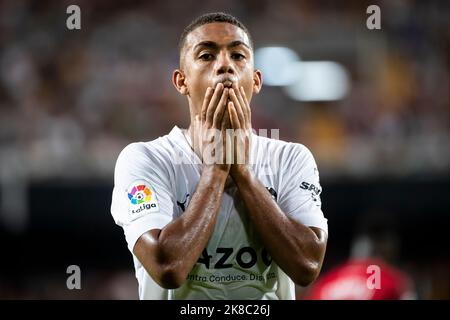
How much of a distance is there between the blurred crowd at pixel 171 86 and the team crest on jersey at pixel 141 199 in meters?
5.04

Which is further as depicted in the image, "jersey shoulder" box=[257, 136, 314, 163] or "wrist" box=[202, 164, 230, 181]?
"jersey shoulder" box=[257, 136, 314, 163]

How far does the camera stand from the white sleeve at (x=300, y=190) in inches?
134

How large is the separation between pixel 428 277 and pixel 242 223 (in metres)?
6.21

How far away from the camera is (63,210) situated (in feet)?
27.2

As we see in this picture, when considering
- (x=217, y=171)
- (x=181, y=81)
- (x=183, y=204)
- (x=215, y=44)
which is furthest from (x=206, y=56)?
(x=183, y=204)

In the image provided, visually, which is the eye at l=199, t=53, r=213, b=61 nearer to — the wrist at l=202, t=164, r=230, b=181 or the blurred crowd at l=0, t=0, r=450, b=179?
the wrist at l=202, t=164, r=230, b=181

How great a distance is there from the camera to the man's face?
11.2 ft

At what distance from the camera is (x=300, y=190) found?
3.48m

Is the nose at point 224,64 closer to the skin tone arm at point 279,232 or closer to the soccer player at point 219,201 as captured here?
the soccer player at point 219,201

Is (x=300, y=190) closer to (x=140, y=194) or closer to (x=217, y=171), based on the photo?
(x=217, y=171)

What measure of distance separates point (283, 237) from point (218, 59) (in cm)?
84

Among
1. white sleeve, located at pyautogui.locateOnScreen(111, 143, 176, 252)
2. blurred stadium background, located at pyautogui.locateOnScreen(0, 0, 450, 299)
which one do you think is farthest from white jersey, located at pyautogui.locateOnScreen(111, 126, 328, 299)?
blurred stadium background, located at pyautogui.locateOnScreen(0, 0, 450, 299)

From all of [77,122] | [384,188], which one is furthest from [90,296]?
[384,188]
